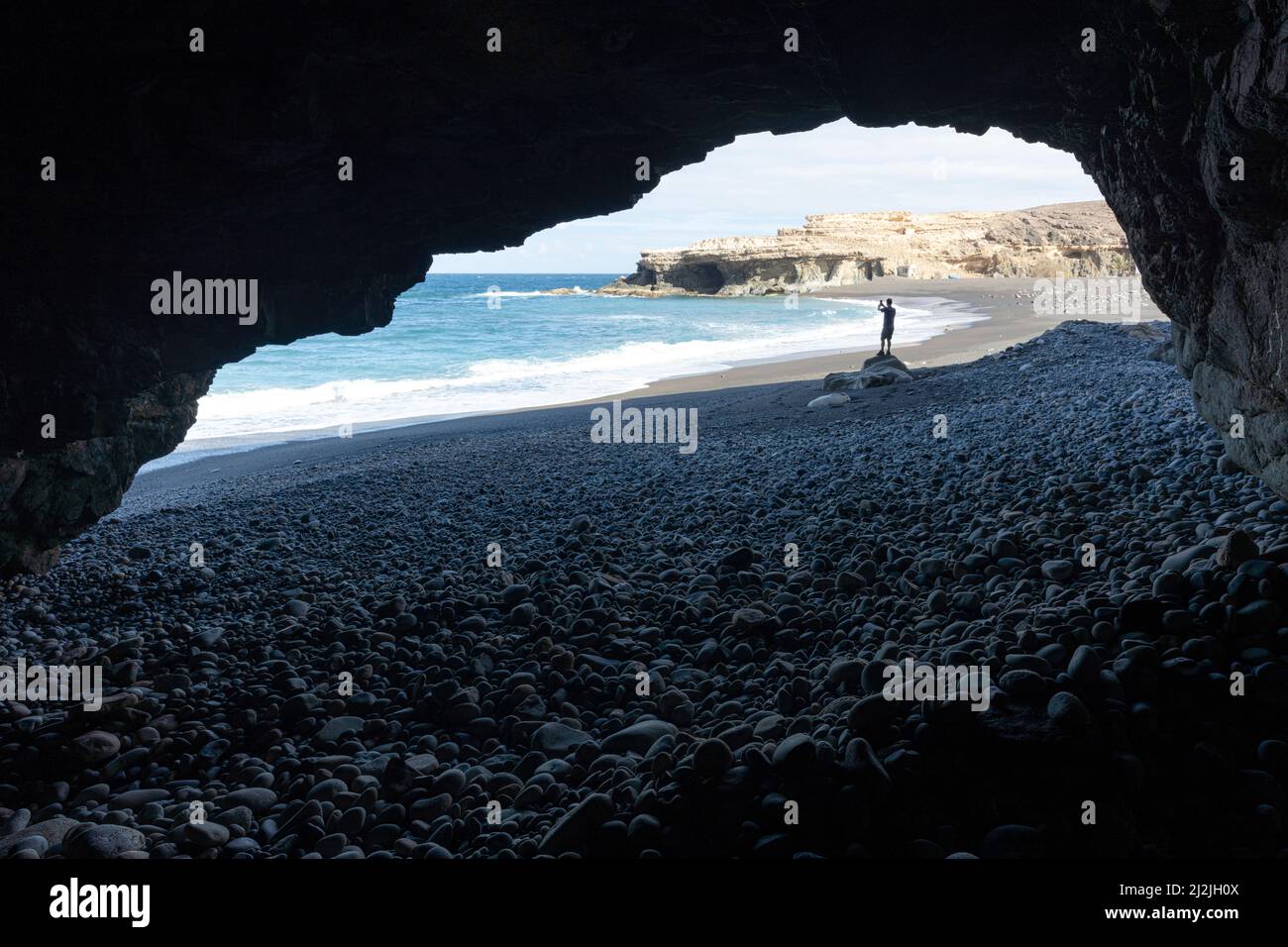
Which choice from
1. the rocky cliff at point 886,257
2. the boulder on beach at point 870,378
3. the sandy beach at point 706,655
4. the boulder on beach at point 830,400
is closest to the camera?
the sandy beach at point 706,655

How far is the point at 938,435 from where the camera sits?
11289 mm

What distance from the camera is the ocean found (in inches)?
954

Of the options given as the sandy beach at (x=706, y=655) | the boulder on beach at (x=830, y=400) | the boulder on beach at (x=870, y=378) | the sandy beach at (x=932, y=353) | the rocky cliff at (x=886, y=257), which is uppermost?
the rocky cliff at (x=886, y=257)

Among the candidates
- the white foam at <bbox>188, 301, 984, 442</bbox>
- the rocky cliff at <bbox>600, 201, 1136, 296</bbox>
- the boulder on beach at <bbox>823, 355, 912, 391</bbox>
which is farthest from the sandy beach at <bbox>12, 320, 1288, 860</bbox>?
the rocky cliff at <bbox>600, 201, 1136, 296</bbox>

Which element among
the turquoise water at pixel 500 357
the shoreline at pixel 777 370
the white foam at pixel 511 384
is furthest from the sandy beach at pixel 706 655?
the turquoise water at pixel 500 357

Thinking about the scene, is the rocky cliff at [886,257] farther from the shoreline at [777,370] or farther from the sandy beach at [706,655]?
the sandy beach at [706,655]

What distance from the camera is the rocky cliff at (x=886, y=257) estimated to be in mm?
79875

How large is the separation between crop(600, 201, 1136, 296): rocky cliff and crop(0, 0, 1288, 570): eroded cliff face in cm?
7551

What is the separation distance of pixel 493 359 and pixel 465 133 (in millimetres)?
30141

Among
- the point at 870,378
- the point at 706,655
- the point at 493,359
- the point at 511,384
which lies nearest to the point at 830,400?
the point at 870,378

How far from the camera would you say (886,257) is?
3351 inches

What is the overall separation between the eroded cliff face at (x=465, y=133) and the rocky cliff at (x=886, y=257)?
248 feet

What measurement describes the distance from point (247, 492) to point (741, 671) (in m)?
9.49
